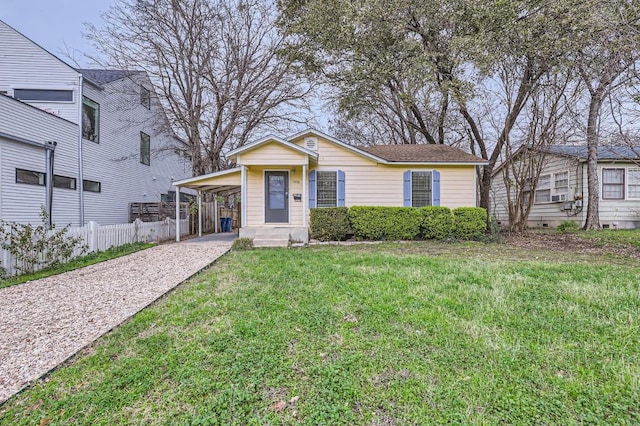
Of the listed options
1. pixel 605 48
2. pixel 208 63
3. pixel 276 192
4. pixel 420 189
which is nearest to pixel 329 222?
pixel 276 192

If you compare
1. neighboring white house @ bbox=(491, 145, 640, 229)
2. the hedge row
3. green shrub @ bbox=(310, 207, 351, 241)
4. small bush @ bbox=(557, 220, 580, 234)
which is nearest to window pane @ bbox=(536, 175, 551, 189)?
neighboring white house @ bbox=(491, 145, 640, 229)

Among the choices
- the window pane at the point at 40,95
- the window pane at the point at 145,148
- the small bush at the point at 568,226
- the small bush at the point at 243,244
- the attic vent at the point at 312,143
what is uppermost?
the window pane at the point at 40,95

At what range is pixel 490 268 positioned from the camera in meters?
5.61

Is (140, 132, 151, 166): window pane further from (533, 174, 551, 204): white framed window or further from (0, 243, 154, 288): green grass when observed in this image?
(533, 174, 551, 204): white framed window

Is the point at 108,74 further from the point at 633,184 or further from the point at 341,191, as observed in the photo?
the point at 633,184

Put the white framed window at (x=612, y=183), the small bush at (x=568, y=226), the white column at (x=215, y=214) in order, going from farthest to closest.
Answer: the white column at (x=215, y=214) → the white framed window at (x=612, y=183) → the small bush at (x=568, y=226)

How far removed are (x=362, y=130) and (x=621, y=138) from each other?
47.8ft

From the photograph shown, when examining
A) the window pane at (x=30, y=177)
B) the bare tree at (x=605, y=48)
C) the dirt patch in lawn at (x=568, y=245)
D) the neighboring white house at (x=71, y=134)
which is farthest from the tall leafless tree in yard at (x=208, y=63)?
the dirt patch in lawn at (x=568, y=245)

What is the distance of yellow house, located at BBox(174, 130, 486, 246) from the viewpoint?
10.8m

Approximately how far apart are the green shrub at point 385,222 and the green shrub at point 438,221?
0.23 m

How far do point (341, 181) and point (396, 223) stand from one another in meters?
2.46

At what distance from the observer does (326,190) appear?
1098 centimetres

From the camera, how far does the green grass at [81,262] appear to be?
5865mm

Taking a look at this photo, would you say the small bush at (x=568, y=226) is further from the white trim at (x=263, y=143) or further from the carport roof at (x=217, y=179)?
the carport roof at (x=217, y=179)
